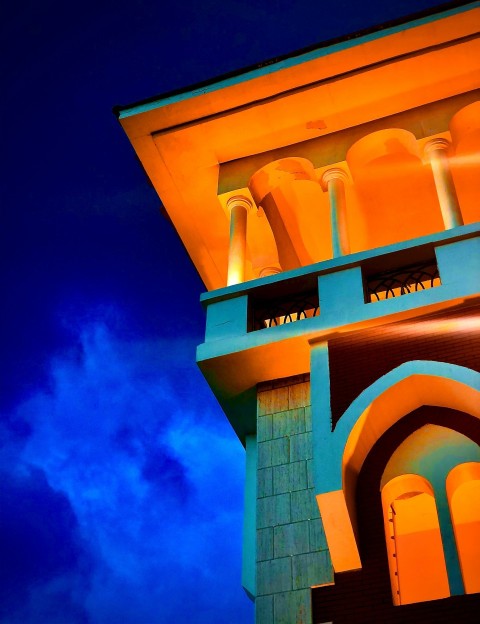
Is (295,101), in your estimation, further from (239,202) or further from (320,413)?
(320,413)

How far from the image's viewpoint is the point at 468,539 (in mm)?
11945

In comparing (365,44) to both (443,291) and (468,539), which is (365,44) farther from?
(468,539)

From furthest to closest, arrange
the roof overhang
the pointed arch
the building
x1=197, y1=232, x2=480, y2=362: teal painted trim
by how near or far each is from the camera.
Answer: the roof overhang < x1=197, y1=232, x2=480, y2=362: teal painted trim < the building < the pointed arch

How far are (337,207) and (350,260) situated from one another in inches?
67.7

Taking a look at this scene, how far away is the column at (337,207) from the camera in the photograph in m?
13.0

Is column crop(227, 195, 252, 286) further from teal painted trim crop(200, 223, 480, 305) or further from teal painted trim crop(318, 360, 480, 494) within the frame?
teal painted trim crop(318, 360, 480, 494)

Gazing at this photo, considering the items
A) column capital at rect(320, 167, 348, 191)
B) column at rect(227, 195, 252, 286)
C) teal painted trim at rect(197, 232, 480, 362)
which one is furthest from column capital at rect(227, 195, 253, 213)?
teal painted trim at rect(197, 232, 480, 362)

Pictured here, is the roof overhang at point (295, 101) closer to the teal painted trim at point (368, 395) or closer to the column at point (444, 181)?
the column at point (444, 181)

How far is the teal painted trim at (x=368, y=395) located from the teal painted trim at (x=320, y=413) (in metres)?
0.02

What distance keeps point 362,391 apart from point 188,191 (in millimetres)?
6141

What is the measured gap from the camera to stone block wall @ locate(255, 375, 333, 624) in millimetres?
9828

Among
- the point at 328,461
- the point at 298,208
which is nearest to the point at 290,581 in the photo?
the point at 328,461

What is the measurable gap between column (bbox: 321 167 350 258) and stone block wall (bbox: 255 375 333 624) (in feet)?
7.19

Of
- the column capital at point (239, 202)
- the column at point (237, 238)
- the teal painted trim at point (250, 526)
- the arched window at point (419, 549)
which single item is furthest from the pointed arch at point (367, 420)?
the column capital at point (239, 202)
